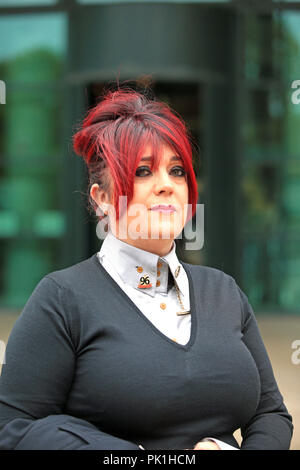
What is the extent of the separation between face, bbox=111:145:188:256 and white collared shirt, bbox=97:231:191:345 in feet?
0.10

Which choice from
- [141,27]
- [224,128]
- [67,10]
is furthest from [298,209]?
[67,10]

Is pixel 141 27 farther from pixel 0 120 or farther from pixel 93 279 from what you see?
pixel 93 279

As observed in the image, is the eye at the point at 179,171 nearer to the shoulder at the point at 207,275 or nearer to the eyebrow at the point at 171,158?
the eyebrow at the point at 171,158

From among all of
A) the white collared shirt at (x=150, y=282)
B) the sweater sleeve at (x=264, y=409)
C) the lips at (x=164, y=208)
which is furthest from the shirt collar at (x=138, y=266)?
the sweater sleeve at (x=264, y=409)

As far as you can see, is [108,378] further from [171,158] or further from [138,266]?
[171,158]

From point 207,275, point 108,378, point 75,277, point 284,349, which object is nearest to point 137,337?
point 108,378

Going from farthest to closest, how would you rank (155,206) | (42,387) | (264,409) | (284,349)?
(284,349), (264,409), (155,206), (42,387)

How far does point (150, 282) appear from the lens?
5.53 ft

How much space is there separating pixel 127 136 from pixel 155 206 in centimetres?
18

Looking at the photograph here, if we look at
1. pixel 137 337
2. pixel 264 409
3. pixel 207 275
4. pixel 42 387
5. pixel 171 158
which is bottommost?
pixel 264 409

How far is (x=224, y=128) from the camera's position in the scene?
28.1 ft

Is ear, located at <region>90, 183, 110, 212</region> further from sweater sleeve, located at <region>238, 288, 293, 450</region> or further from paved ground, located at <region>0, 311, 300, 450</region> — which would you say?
paved ground, located at <region>0, 311, 300, 450</region>

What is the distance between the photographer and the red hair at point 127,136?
1622 millimetres

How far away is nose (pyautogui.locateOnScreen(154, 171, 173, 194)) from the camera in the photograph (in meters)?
1.63
